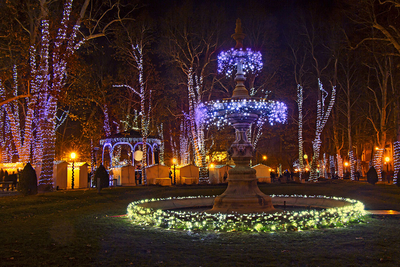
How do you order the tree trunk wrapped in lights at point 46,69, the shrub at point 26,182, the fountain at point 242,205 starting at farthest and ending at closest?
the tree trunk wrapped in lights at point 46,69 → the shrub at point 26,182 → the fountain at point 242,205

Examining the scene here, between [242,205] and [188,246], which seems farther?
[242,205]

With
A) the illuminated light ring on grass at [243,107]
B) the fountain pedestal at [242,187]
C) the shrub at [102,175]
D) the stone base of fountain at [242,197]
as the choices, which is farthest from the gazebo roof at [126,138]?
the stone base of fountain at [242,197]

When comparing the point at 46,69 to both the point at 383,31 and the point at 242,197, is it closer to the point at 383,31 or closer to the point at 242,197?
the point at 242,197

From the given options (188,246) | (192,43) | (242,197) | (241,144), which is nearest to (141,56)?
(192,43)

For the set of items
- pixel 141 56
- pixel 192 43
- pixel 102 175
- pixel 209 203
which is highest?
pixel 192 43

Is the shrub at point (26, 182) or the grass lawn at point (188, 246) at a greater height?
the shrub at point (26, 182)

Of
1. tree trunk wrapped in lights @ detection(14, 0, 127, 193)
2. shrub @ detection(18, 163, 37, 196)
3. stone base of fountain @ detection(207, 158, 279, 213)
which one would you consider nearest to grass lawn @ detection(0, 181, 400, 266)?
stone base of fountain @ detection(207, 158, 279, 213)

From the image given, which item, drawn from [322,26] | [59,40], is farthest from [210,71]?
[59,40]

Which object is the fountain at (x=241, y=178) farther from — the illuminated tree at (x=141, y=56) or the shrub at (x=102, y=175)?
the illuminated tree at (x=141, y=56)

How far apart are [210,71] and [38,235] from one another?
28.5m

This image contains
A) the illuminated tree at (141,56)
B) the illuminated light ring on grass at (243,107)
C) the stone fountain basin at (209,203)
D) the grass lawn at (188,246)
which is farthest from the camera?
the illuminated tree at (141,56)

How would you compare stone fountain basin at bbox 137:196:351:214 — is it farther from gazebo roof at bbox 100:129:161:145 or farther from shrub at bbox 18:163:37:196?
gazebo roof at bbox 100:129:161:145

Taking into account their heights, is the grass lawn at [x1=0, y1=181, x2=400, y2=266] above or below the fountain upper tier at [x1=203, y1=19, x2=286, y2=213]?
below

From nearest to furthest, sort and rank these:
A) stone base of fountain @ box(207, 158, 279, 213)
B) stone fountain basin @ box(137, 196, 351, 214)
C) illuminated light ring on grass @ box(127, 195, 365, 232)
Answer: illuminated light ring on grass @ box(127, 195, 365, 232) → stone base of fountain @ box(207, 158, 279, 213) → stone fountain basin @ box(137, 196, 351, 214)
